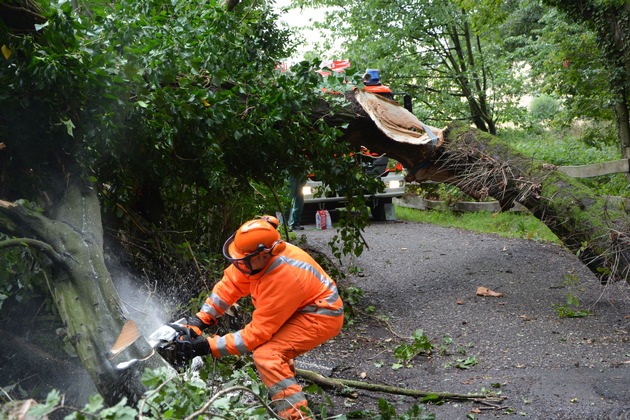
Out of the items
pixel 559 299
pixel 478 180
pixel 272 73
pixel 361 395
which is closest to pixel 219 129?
pixel 272 73

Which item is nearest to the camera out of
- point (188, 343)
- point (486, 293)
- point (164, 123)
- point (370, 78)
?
point (188, 343)

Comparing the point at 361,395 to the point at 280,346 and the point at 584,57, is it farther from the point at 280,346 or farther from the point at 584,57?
the point at 584,57

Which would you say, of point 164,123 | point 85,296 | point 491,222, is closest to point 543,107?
point 491,222

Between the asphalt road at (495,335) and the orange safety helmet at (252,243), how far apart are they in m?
1.29

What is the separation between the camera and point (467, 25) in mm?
13547

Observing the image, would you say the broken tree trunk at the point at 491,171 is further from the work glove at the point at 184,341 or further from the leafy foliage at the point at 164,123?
the work glove at the point at 184,341

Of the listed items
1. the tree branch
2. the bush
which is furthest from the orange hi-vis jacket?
the bush

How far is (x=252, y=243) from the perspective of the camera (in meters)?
3.75

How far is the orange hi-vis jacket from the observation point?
3775 mm

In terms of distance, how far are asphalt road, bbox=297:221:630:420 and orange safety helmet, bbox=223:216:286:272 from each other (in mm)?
1294

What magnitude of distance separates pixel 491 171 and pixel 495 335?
1.87m

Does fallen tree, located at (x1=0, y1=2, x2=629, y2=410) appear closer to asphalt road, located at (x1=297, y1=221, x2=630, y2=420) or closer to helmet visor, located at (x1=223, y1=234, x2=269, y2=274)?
asphalt road, located at (x1=297, y1=221, x2=630, y2=420)

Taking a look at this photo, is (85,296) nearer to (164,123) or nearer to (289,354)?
(289,354)

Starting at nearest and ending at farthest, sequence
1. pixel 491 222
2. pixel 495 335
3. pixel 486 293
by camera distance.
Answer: pixel 495 335 → pixel 486 293 → pixel 491 222
